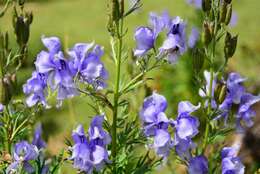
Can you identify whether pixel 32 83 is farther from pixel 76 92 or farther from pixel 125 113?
pixel 125 113

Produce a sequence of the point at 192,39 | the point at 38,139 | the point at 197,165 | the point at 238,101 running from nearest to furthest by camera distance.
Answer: the point at 197,165
the point at 238,101
the point at 38,139
the point at 192,39

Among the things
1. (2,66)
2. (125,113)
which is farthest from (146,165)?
(2,66)

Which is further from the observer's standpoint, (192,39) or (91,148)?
(192,39)

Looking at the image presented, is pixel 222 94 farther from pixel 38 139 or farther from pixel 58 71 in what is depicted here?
pixel 38 139

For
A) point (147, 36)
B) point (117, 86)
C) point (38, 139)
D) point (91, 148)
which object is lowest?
point (38, 139)

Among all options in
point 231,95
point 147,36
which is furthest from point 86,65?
point 231,95

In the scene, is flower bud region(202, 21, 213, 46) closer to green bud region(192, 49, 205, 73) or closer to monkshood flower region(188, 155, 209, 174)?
green bud region(192, 49, 205, 73)

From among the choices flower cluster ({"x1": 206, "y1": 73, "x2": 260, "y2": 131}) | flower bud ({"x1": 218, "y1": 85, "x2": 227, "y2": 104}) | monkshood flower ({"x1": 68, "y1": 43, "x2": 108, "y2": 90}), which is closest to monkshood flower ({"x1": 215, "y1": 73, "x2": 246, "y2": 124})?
flower cluster ({"x1": 206, "y1": 73, "x2": 260, "y2": 131})

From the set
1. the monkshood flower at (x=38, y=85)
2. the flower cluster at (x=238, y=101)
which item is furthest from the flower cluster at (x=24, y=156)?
the flower cluster at (x=238, y=101)
